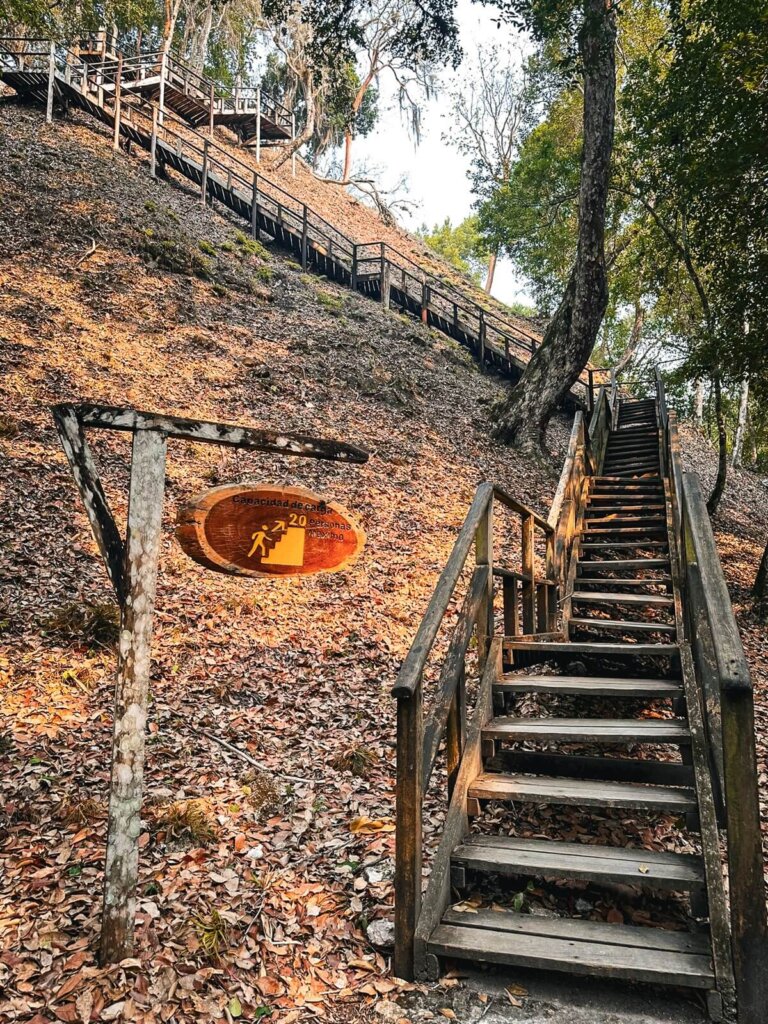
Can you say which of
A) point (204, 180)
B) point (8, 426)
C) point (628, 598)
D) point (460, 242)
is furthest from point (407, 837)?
point (460, 242)

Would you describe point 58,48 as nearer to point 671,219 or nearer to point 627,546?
point 671,219

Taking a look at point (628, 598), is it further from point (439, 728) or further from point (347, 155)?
point (347, 155)

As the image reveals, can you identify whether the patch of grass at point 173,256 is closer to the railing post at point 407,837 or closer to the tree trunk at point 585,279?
the tree trunk at point 585,279

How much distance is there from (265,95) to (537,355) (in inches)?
1027

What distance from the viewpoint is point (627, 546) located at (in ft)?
21.9

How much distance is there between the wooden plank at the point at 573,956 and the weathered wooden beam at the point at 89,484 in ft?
6.57

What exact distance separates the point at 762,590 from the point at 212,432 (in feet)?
25.2

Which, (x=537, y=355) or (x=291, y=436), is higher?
(x=537, y=355)

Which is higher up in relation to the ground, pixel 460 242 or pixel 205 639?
pixel 460 242

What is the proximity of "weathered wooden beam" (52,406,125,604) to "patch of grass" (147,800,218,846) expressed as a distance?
62.7 inches

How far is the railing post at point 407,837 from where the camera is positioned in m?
2.65

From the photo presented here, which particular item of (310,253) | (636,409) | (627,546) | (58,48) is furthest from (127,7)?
(627,546)

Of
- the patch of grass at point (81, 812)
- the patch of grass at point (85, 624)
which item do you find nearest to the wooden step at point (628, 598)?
the patch of grass at point (85, 624)

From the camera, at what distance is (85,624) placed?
515 centimetres
